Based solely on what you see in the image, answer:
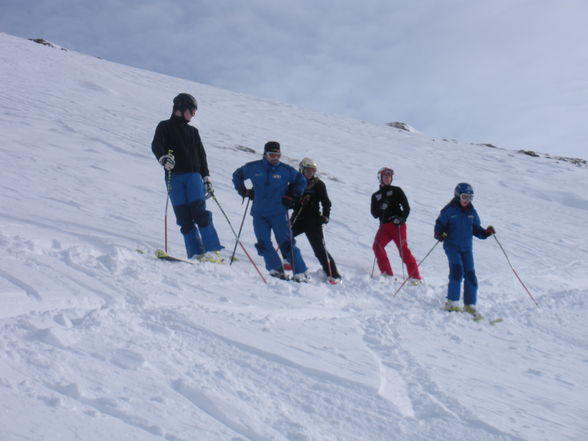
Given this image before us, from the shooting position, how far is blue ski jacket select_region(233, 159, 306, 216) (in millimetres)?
5332

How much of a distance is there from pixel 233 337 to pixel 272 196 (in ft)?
8.34

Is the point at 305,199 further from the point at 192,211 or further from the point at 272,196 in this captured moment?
the point at 192,211

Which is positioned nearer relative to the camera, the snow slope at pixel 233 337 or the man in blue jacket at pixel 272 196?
the snow slope at pixel 233 337

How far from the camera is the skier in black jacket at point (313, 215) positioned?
595 centimetres

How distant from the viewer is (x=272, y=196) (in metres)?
5.35

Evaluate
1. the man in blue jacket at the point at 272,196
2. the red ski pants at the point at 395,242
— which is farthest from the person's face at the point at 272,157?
the red ski pants at the point at 395,242

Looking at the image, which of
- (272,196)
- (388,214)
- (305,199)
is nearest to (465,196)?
(388,214)

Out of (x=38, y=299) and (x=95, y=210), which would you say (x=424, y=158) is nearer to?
(x=95, y=210)

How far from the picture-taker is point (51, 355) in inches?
92.4

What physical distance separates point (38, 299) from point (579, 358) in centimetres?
485

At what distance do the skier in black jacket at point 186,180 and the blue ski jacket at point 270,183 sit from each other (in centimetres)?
56

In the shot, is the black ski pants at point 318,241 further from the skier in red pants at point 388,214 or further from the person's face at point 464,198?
the person's face at point 464,198

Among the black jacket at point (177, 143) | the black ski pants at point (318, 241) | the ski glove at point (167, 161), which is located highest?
the black jacket at point (177, 143)

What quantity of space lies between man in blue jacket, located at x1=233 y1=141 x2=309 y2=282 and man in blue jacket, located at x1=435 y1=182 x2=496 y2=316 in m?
1.98
